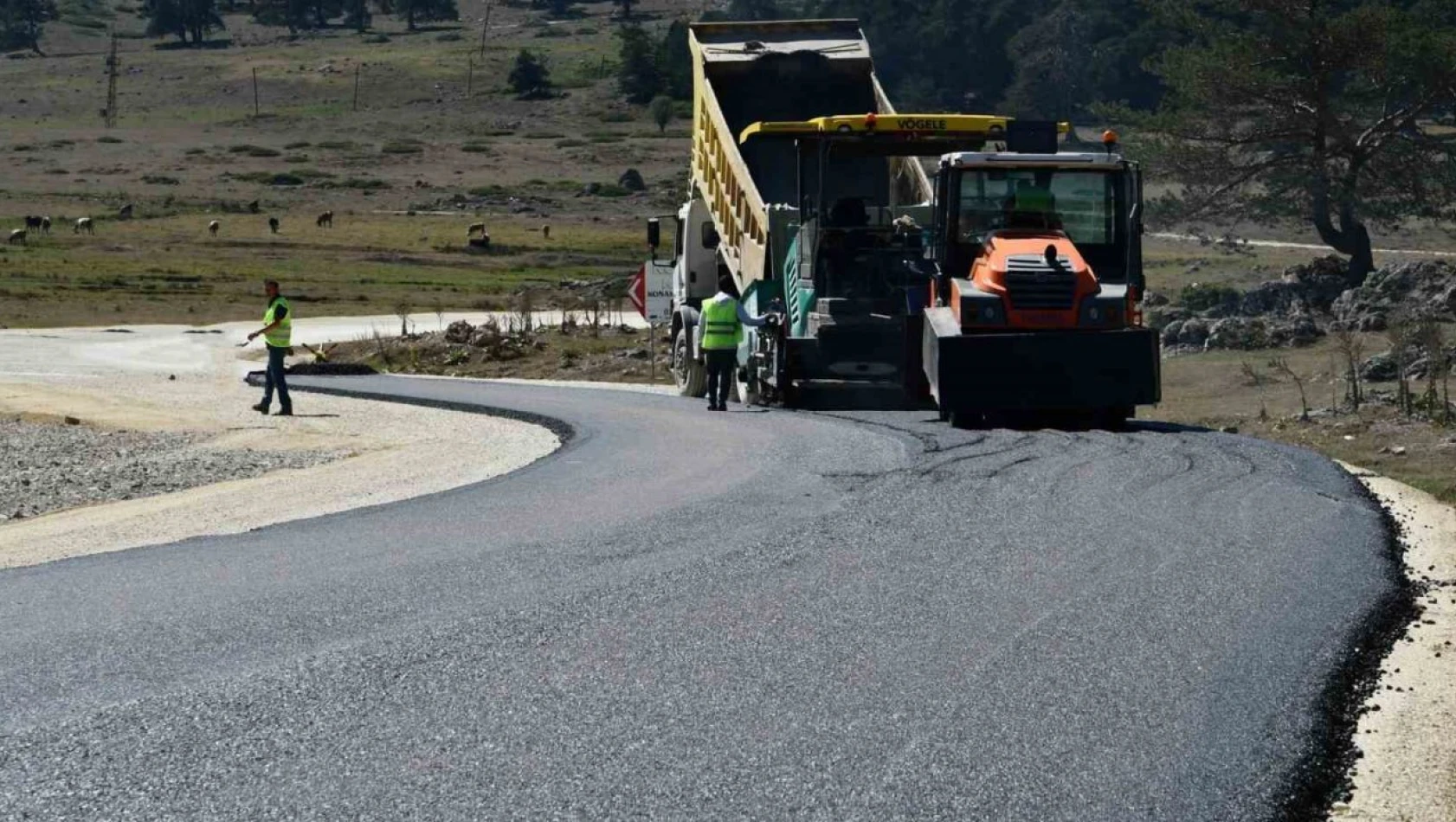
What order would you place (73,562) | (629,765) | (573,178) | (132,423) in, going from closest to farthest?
(629,765) → (73,562) → (132,423) → (573,178)

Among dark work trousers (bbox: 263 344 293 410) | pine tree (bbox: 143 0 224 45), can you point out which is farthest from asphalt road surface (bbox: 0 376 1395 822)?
pine tree (bbox: 143 0 224 45)

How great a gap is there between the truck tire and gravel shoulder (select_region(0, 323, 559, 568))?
4.14 meters

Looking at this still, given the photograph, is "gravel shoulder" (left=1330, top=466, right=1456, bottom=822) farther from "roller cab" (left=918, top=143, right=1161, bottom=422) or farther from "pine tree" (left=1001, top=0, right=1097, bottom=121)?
"pine tree" (left=1001, top=0, right=1097, bottom=121)

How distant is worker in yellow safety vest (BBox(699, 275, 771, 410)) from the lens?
23891 millimetres

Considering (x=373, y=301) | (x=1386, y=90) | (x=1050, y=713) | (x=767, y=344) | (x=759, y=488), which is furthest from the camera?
(x=373, y=301)

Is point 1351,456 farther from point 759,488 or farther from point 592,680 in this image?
point 592,680

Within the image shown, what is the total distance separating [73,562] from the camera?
11555mm

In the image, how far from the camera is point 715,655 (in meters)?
8.46

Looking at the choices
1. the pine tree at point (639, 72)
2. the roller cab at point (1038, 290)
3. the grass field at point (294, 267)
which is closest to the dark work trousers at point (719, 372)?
the roller cab at point (1038, 290)

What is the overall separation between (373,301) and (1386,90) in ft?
98.6

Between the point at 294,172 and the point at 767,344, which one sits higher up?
the point at 294,172

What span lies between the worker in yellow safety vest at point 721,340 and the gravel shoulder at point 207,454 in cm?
252

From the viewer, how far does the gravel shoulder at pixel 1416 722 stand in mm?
7180

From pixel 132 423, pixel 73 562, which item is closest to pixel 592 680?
pixel 73 562
